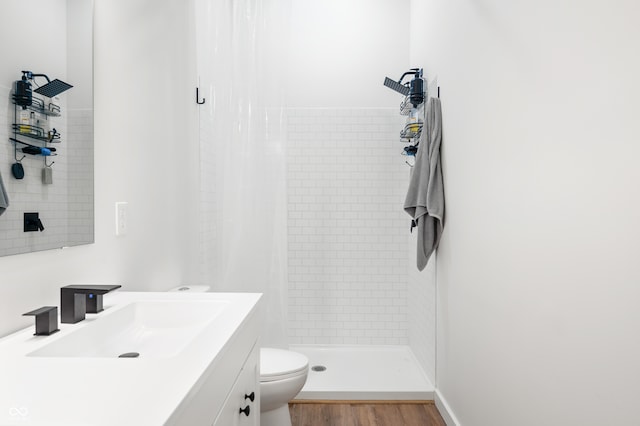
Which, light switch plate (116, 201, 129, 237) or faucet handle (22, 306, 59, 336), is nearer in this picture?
faucet handle (22, 306, 59, 336)

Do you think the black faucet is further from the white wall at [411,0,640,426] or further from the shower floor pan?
the shower floor pan

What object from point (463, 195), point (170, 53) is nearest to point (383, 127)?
point (463, 195)

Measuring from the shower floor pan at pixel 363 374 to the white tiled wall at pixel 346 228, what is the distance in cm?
11

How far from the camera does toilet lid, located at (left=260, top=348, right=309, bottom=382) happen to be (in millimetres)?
1966

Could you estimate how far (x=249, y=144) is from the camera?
246 centimetres

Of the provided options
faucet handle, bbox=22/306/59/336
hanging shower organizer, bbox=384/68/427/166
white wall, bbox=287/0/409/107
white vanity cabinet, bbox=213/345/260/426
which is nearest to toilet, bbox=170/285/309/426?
white vanity cabinet, bbox=213/345/260/426

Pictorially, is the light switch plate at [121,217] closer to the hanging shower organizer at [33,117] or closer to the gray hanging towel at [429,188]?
the hanging shower organizer at [33,117]

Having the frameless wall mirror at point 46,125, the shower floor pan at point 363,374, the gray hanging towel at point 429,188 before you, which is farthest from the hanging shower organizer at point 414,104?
the frameless wall mirror at point 46,125

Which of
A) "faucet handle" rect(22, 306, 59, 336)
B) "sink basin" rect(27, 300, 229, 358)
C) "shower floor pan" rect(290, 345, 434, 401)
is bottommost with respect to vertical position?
"shower floor pan" rect(290, 345, 434, 401)

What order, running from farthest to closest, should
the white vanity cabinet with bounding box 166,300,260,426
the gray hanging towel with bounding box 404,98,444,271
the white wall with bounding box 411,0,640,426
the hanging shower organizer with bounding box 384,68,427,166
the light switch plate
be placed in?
the hanging shower organizer with bounding box 384,68,427,166, the gray hanging towel with bounding box 404,98,444,271, the light switch plate, the white wall with bounding box 411,0,640,426, the white vanity cabinet with bounding box 166,300,260,426

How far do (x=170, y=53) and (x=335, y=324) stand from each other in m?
2.32

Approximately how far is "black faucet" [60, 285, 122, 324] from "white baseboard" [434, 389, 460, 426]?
1822 mm

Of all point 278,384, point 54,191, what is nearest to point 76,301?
point 54,191

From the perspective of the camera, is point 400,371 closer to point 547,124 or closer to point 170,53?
point 547,124
